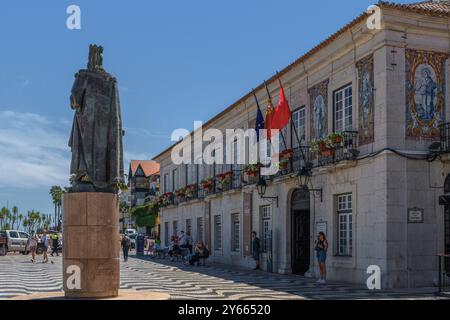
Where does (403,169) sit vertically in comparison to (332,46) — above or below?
below

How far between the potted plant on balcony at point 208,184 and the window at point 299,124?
9.87 metres

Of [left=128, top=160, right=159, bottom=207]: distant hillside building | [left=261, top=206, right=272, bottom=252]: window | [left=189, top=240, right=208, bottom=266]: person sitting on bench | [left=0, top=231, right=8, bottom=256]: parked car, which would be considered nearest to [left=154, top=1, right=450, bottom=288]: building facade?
[left=261, top=206, right=272, bottom=252]: window

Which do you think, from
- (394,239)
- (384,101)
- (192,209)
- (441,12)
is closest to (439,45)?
(441,12)

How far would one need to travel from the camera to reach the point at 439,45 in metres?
18.1

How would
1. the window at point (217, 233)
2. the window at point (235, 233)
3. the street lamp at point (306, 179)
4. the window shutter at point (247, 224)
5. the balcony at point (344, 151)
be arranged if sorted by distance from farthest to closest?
the window at point (217, 233)
the window at point (235, 233)
the window shutter at point (247, 224)
the street lamp at point (306, 179)
the balcony at point (344, 151)

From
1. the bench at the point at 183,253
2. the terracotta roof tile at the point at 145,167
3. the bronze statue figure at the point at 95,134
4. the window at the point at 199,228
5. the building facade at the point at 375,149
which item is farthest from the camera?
the terracotta roof tile at the point at 145,167

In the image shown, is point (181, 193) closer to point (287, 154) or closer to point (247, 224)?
point (247, 224)

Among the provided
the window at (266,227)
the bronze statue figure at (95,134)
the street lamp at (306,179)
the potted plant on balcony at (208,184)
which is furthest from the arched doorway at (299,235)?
the bronze statue figure at (95,134)

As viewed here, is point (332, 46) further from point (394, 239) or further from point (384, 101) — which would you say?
point (394, 239)

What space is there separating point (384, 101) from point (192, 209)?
21.0m

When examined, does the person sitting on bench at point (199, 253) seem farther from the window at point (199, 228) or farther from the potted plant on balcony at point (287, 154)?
the potted plant on balcony at point (287, 154)

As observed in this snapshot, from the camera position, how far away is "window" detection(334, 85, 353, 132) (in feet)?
63.9

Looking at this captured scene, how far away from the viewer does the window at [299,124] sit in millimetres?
22594

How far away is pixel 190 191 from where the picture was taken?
3666cm
